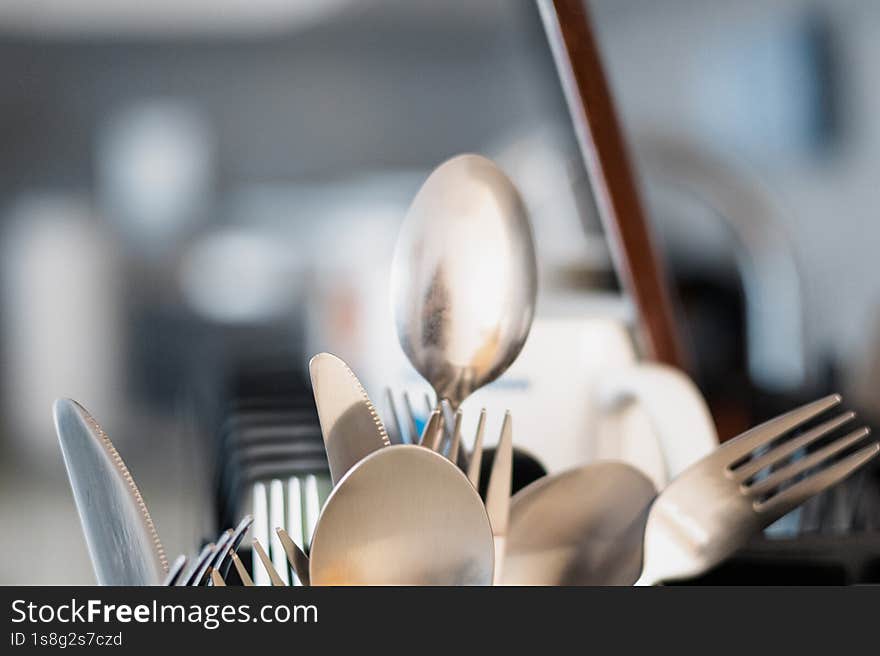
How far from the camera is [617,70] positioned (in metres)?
1.72

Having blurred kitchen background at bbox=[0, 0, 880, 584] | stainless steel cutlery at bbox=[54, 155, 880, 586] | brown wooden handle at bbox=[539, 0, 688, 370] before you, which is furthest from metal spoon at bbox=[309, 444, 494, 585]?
blurred kitchen background at bbox=[0, 0, 880, 584]

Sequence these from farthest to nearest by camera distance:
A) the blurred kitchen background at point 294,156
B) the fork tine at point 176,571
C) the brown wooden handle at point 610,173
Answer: the blurred kitchen background at point 294,156 < the brown wooden handle at point 610,173 < the fork tine at point 176,571

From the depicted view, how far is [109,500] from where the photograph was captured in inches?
5.1

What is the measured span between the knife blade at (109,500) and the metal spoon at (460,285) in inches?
2.3

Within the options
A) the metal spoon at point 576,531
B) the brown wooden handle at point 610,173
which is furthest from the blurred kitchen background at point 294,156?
the metal spoon at point 576,531

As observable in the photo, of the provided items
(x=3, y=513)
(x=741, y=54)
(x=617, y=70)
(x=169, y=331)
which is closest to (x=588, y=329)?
(x=3, y=513)

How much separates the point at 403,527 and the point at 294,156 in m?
2.39

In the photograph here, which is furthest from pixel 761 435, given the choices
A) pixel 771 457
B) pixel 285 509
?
pixel 285 509

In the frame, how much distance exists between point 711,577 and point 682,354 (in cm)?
10

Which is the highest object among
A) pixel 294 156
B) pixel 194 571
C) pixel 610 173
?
pixel 294 156

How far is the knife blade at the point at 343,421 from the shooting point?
0.46 ft

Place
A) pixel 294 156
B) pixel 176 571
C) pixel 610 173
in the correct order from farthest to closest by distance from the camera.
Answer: pixel 294 156, pixel 610 173, pixel 176 571

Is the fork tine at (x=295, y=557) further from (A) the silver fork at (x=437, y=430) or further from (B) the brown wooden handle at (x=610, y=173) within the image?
(B) the brown wooden handle at (x=610, y=173)

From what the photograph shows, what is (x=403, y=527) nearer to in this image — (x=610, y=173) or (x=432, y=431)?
(x=432, y=431)
